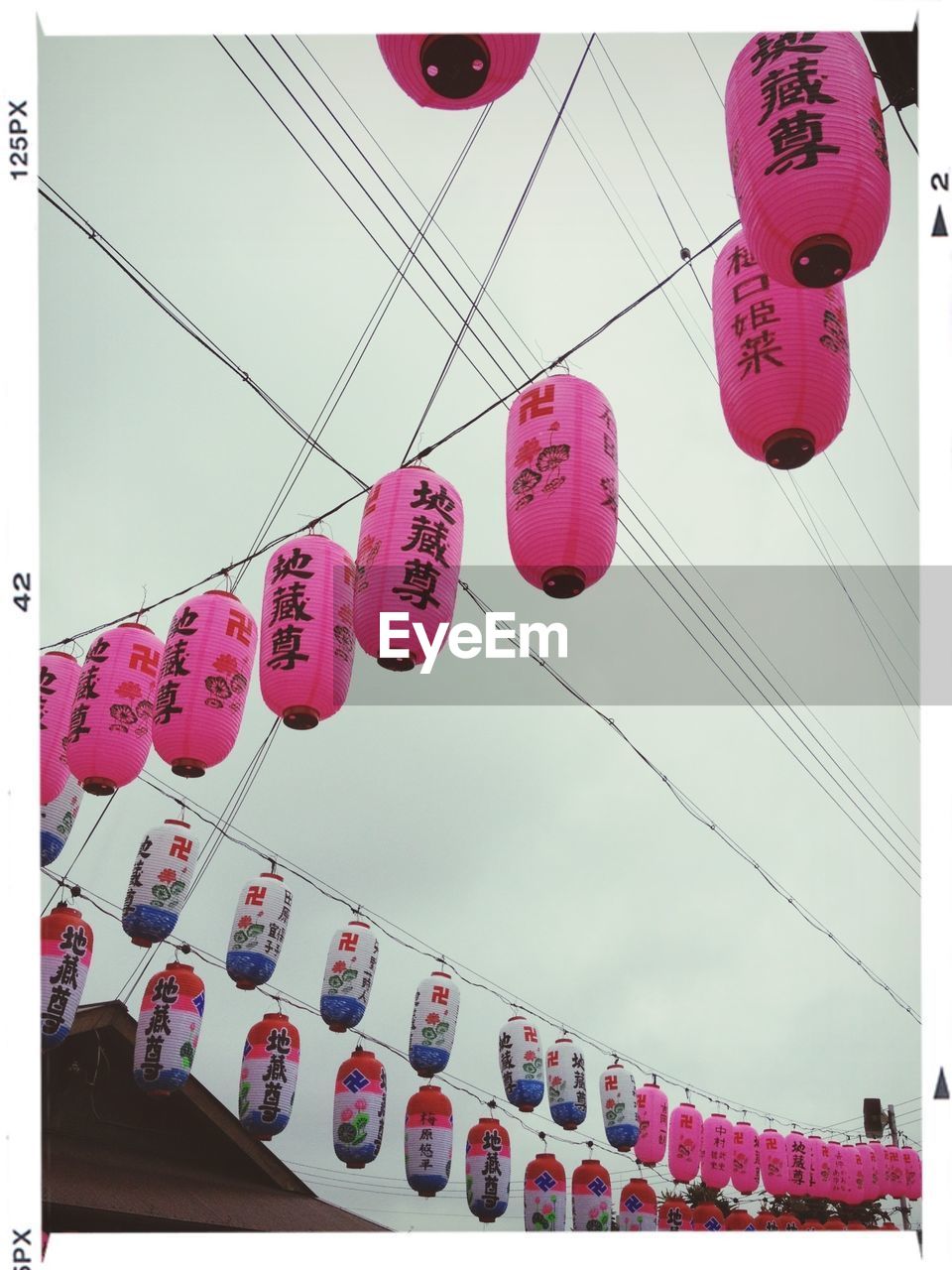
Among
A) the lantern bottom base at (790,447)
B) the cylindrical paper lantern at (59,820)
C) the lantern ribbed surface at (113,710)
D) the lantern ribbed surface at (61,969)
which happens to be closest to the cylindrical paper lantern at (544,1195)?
the lantern ribbed surface at (61,969)

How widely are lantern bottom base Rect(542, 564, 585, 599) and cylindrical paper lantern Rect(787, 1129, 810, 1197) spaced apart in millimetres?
14923

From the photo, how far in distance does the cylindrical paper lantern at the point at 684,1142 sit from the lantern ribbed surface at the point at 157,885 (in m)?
9.23

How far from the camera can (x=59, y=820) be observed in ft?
29.5

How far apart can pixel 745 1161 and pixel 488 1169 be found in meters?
4.34

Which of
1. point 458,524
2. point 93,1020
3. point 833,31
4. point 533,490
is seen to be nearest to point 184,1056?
point 93,1020

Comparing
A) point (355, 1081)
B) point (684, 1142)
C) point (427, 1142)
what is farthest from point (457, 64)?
point (684, 1142)

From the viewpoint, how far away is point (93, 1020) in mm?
11297

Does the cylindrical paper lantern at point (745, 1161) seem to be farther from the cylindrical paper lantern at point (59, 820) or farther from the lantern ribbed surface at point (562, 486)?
the lantern ribbed surface at point (562, 486)

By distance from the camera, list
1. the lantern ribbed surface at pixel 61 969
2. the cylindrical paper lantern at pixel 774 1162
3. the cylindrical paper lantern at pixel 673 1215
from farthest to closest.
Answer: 1. the cylindrical paper lantern at pixel 673 1215
2. the cylindrical paper lantern at pixel 774 1162
3. the lantern ribbed surface at pixel 61 969

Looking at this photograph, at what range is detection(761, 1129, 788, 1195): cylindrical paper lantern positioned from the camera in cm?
1680

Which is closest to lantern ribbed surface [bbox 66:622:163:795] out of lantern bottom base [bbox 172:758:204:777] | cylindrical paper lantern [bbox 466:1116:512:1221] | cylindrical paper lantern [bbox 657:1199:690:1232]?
lantern bottom base [bbox 172:758:204:777]

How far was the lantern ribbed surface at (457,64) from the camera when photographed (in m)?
3.86
